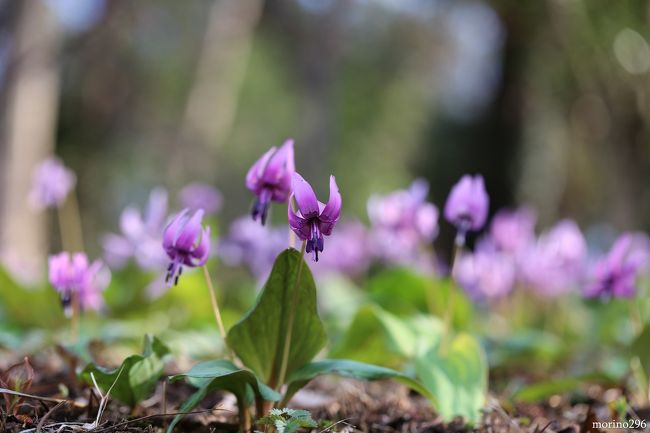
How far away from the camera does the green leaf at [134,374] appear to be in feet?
4.97

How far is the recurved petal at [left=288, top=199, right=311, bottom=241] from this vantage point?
1400 mm

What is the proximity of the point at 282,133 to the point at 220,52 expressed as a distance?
15.8m

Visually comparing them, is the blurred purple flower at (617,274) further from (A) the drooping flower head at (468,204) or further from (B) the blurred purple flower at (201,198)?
(B) the blurred purple flower at (201,198)

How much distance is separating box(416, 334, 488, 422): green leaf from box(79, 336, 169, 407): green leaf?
0.70 meters

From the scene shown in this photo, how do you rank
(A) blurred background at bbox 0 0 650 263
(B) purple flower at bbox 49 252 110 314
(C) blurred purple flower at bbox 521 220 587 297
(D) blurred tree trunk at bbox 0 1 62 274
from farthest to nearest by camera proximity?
(A) blurred background at bbox 0 0 650 263
(D) blurred tree trunk at bbox 0 1 62 274
(C) blurred purple flower at bbox 521 220 587 297
(B) purple flower at bbox 49 252 110 314

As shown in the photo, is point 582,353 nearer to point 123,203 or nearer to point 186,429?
point 186,429

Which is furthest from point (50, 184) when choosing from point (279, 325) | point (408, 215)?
point (279, 325)

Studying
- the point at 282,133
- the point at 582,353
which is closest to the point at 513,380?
the point at 582,353

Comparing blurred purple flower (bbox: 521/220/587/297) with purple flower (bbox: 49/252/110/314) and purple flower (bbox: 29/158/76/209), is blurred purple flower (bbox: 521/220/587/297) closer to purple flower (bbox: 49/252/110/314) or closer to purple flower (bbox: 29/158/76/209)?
purple flower (bbox: 49/252/110/314)

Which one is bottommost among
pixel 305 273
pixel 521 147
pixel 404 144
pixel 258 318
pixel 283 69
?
pixel 258 318

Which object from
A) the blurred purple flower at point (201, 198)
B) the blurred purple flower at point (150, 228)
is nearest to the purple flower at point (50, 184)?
the blurred purple flower at point (150, 228)

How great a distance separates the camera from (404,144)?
2447cm

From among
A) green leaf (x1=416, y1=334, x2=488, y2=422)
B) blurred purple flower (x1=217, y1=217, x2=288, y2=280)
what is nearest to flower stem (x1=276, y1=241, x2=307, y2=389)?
green leaf (x1=416, y1=334, x2=488, y2=422)

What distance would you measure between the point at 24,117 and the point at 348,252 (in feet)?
10.4
